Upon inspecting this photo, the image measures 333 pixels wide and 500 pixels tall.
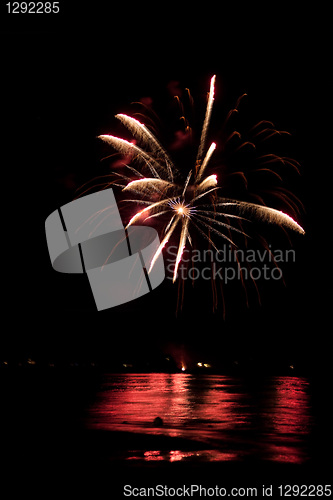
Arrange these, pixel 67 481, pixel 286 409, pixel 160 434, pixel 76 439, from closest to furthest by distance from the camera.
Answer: pixel 67 481 → pixel 76 439 → pixel 160 434 → pixel 286 409

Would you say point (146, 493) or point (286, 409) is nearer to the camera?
point (146, 493)

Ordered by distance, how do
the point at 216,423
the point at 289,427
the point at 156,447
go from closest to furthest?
the point at 156,447
the point at 289,427
the point at 216,423

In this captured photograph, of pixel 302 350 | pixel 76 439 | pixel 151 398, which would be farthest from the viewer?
pixel 302 350

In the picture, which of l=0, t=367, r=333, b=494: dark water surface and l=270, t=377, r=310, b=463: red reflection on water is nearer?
l=0, t=367, r=333, b=494: dark water surface

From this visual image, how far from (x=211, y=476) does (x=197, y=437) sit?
3.18 m

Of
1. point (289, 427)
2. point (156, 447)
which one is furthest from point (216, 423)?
point (156, 447)

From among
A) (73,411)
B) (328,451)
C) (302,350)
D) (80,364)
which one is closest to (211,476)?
(328,451)

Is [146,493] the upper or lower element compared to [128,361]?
upper

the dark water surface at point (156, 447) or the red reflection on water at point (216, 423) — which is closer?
the dark water surface at point (156, 447)

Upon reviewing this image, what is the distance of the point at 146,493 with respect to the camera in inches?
291

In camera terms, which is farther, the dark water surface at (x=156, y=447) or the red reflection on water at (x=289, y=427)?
the red reflection on water at (x=289, y=427)

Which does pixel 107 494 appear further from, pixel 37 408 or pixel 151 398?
pixel 151 398

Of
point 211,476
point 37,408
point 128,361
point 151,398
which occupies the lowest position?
point 128,361

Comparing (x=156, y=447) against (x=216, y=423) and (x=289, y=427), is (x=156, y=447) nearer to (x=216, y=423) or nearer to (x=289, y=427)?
(x=216, y=423)
